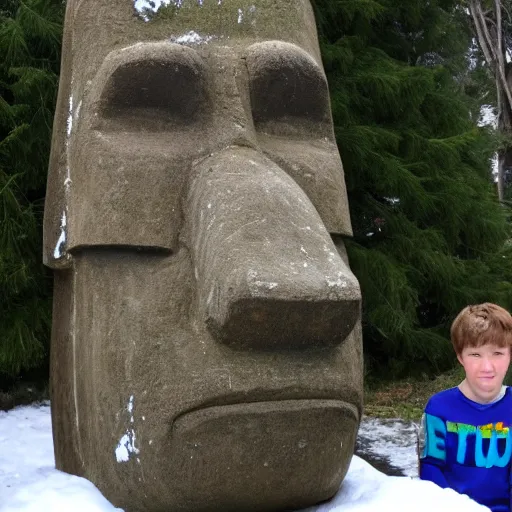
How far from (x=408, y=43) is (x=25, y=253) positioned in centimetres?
368

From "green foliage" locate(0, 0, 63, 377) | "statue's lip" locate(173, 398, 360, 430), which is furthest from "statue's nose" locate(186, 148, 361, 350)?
"green foliage" locate(0, 0, 63, 377)

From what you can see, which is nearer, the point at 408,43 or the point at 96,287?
the point at 96,287

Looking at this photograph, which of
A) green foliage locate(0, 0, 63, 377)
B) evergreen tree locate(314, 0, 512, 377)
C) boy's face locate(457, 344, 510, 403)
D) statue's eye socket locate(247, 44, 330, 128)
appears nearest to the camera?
boy's face locate(457, 344, 510, 403)

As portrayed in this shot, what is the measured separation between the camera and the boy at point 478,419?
224cm

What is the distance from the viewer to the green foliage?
170 inches

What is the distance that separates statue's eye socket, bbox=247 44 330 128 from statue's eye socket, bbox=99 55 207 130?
0.64ft

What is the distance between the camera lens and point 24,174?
455 cm

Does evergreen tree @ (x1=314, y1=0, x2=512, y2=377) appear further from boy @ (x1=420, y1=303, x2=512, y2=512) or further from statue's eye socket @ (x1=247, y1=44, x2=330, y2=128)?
boy @ (x1=420, y1=303, x2=512, y2=512)

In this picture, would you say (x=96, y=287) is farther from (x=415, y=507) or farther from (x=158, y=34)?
(x=415, y=507)

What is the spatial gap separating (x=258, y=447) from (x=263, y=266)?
514 mm

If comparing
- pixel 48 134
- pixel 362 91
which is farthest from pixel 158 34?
pixel 362 91

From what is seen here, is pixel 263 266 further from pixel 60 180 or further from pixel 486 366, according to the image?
pixel 60 180

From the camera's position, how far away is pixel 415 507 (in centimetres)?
227

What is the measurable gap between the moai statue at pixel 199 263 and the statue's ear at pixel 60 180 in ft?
0.04
